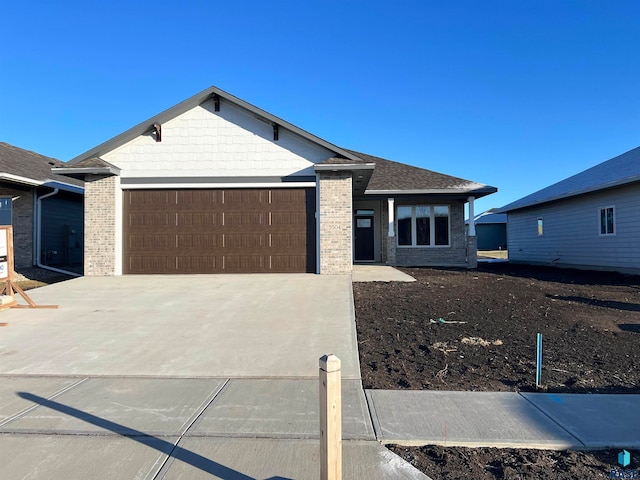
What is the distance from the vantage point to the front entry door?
1977cm

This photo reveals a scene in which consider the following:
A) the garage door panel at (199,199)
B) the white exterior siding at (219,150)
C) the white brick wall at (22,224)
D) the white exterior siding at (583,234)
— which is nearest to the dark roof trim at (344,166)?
the white exterior siding at (219,150)

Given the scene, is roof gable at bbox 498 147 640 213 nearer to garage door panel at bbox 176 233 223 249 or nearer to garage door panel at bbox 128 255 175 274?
garage door panel at bbox 176 233 223 249

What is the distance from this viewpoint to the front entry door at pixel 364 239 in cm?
1977

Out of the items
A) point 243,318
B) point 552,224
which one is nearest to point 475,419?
point 243,318

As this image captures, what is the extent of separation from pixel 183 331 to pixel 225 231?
6730 mm

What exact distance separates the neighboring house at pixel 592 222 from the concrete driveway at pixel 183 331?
11.2 m

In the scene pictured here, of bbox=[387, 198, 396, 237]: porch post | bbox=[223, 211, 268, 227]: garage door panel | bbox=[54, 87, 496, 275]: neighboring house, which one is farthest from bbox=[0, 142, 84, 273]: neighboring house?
bbox=[387, 198, 396, 237]: porch post

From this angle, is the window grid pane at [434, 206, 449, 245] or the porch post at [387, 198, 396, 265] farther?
the window grid pane at [434, 206, 449, 245]

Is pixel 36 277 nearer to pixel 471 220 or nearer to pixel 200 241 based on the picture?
pixel 200 241

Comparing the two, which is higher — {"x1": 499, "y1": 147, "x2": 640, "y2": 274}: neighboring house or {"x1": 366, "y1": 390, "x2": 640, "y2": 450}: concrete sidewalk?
{"x1": 499, "y1": 147, "x2": 640, "y2": 274}: neighboring house

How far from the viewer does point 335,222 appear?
1320 centimetres

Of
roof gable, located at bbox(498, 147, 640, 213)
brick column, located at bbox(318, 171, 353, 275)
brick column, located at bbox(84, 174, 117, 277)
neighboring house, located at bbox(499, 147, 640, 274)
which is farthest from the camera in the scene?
neighboring house, located at bbox(499, 147, 640, 274)

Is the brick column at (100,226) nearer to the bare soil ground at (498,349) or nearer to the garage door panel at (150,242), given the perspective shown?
the garage door panel at (150,242)

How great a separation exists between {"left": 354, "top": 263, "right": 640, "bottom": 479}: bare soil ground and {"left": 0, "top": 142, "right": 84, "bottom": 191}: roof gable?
1209cm
